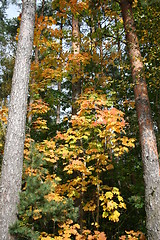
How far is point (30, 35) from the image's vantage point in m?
3.99

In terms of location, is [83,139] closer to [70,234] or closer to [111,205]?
[111,205]

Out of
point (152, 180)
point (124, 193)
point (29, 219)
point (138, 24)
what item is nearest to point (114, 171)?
point (124, 193)

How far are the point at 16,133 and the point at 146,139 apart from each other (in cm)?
250

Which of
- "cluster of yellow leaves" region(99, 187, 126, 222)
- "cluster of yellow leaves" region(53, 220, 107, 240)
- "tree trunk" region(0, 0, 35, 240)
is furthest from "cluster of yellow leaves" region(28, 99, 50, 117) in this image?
"cluster of yellow leaves" region(53, 220, 107, 240)

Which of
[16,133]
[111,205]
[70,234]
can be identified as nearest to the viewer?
[16,133]

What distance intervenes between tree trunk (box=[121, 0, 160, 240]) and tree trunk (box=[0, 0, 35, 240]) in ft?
7.57

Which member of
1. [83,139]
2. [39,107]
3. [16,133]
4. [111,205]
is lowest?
[111,205]

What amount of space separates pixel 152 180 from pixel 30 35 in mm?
3644

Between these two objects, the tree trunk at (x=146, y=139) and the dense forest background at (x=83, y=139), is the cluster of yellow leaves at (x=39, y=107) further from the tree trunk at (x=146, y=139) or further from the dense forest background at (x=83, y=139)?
the tree trunk at (x=146, y=139)

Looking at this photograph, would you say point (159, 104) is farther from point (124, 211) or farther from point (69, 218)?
point (69, 218)

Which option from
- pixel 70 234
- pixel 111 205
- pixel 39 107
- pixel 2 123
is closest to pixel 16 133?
pixel 2 123

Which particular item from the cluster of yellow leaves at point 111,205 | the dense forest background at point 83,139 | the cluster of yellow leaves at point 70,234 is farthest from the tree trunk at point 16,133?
the cluster of yellow leaves at point 111,205

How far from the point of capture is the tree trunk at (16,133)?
9.61ft

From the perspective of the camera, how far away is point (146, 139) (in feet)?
13.5
